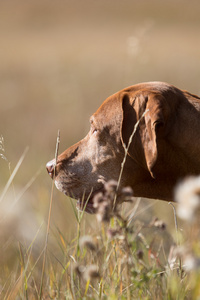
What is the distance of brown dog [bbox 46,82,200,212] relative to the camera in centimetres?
306

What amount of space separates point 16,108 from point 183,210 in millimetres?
9927

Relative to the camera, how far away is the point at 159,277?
2650 millimetres

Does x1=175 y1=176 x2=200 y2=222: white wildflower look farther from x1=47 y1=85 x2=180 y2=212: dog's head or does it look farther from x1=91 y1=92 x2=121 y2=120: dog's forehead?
x1=91 y1=92 x2=121 y2=120: dog's forehead

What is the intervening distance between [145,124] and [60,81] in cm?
987

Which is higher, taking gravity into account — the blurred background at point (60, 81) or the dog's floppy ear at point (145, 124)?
the dog's floppy ear at point (145, 124)

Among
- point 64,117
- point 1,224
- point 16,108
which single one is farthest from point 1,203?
point 16,108

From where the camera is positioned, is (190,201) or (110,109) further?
(110,109)

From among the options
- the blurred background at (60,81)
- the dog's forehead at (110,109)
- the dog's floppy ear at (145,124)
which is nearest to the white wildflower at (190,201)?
the dog's floppy ear at (145,124)

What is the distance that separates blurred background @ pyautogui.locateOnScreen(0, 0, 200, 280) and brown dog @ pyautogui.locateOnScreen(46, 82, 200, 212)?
1.04ft

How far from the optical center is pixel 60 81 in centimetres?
1267

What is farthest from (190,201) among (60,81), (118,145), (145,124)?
(60,81)

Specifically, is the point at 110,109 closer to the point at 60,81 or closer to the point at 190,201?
the point at 190,201

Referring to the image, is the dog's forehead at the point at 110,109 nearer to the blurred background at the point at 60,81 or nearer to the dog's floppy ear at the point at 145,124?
the dog's floppy ear at the point at 145,124

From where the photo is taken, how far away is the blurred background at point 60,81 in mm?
4348
